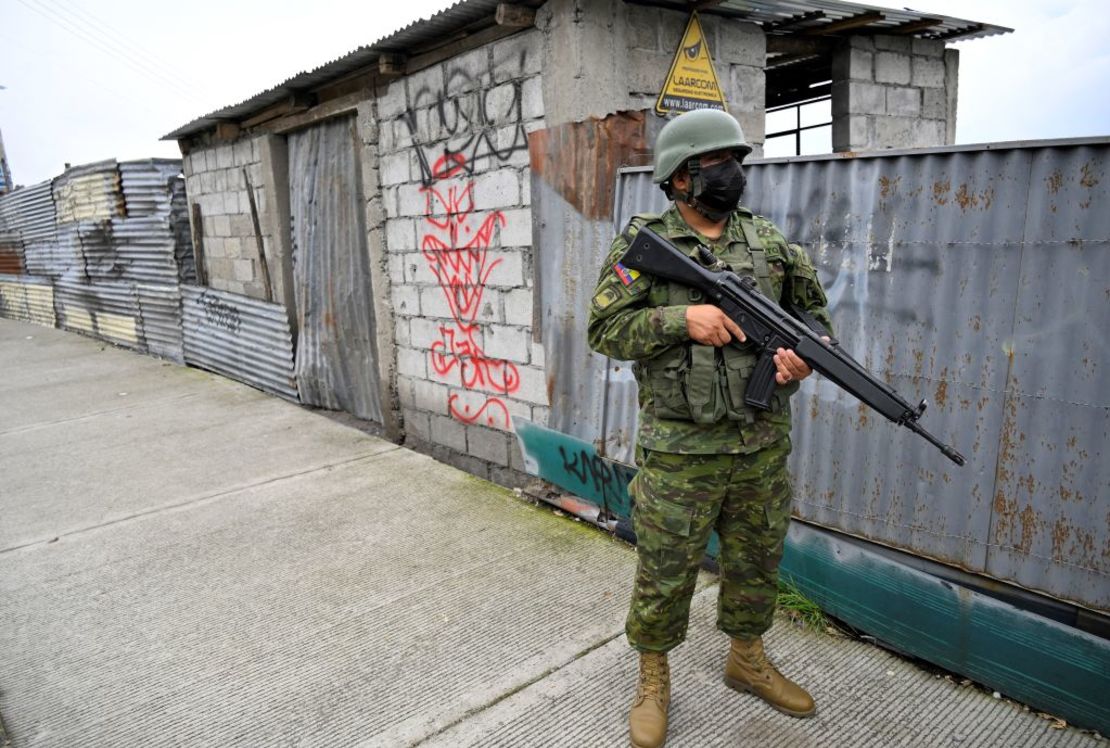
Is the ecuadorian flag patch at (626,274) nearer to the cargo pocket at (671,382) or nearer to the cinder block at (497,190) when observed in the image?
the cargo pocket at (671,382)

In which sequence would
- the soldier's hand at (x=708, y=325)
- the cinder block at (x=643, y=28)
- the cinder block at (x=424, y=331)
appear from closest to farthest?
the soldier's hand at (x=708, y=325) → the cinder block at (x=643, y=28) → the cinder block at (x=424, y=331)

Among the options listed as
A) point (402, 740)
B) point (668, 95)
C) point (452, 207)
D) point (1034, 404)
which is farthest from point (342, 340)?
point (1034, 404)

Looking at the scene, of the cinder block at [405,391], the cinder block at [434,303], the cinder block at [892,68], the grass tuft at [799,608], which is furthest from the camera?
the cinder block at [405,391]

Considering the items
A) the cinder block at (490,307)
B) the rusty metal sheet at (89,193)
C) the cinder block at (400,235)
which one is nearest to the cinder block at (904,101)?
the cinder block at (490,307)

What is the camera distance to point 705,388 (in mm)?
1976

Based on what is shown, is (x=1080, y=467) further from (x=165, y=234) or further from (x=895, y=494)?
(x=165, y=234)

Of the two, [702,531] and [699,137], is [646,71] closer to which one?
[699,137]

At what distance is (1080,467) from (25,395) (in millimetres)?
8520

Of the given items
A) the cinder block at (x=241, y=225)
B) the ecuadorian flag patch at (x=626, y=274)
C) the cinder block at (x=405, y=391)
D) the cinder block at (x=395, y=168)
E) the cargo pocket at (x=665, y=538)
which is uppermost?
the cinder block at (x=395, y=168)

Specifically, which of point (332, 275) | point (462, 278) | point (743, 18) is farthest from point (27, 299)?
point (743, 18)

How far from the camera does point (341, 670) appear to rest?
254 centimetres

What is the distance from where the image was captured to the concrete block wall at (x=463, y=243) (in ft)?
12.9

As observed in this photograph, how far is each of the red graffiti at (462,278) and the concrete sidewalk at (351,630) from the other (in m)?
0.59

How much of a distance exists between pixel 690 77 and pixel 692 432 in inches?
99.6
